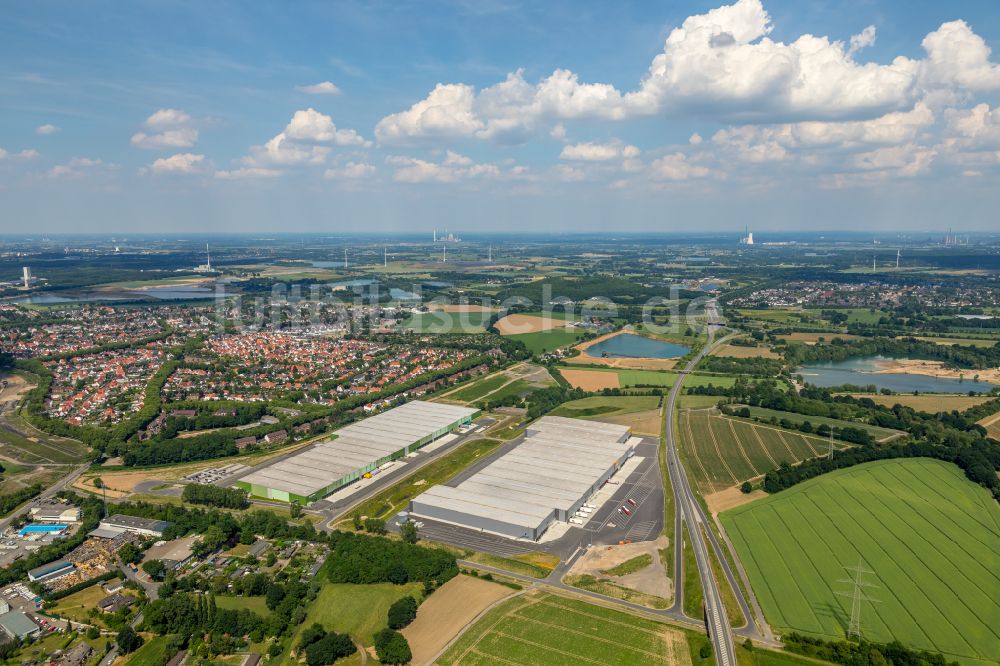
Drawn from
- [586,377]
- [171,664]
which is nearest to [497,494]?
[171,664]

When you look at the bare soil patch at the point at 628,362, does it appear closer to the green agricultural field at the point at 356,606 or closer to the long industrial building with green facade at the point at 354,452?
the long industrial building with green facade at the point at 354,452

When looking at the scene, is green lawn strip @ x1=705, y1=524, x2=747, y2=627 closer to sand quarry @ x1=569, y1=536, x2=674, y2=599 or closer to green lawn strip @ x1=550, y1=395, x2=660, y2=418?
sand quarry @ x1=569, y1=536, x2=674, y2=599

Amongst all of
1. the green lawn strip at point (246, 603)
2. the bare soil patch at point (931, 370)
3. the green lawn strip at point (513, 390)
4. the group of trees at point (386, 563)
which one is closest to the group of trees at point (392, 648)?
the group of trees at point (386, 563)

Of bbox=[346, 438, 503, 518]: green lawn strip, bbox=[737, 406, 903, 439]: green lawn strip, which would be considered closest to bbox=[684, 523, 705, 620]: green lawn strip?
bbox=[346, 438, 503, 518]: green lawn strip

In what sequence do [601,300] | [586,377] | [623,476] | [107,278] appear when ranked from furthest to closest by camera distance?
[107,278] < [601,300] < [586,377] < [623,476]

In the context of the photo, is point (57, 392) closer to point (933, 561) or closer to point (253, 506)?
point (253, 506)

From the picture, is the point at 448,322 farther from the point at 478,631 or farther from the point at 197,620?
the point at 478,631
